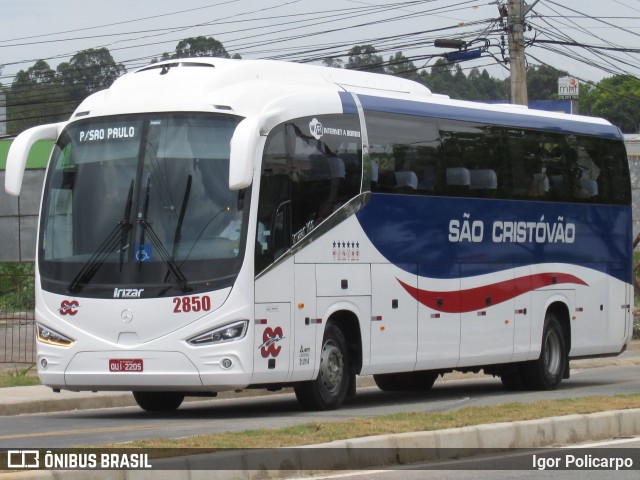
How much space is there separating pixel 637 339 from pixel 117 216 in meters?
19.8

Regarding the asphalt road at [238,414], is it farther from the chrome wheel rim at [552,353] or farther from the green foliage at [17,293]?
the green foliage at [17,293]

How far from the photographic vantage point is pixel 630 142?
59.8 m

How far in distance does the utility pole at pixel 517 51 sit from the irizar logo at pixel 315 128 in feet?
48.0

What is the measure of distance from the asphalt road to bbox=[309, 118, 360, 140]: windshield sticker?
3200mm

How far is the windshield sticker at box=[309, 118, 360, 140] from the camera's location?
630 inches

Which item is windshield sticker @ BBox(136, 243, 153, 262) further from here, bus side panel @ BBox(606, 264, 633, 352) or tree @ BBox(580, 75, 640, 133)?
tree @ BBox(580, 75, 640, 133)

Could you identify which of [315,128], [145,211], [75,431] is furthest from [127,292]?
[315,128]

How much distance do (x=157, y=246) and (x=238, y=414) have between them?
2476 millimetres

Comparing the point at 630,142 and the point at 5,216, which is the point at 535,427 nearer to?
the point at 5,216

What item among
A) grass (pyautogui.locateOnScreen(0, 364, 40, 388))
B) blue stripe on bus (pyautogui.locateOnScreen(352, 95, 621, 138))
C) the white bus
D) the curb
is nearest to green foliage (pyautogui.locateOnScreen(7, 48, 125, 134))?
grass (pyautogui.locateOnScreen(0, 364, 40, 388))

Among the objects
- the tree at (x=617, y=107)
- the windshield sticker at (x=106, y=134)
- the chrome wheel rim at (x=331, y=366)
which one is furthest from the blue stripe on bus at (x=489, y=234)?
the tree at (x=617, y=107)

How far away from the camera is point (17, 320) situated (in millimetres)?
29375

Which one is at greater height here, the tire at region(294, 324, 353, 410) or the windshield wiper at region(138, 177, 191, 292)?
the windshield wiper at region(138, 177, 191, 292)

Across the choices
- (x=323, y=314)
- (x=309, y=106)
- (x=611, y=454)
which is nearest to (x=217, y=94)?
(x=309, y=106)
